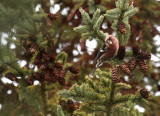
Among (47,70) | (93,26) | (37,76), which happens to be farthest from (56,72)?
(93,26)

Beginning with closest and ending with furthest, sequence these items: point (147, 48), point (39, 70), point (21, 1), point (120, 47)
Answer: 1. point (120, 47)
2. point (39, 70)
3. point (21, 1)
4. point (147, 48)

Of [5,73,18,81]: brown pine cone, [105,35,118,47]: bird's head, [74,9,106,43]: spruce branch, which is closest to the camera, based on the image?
[105,35,118,47]: bird's head

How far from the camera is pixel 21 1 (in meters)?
4.63

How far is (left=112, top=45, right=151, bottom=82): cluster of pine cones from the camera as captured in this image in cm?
346

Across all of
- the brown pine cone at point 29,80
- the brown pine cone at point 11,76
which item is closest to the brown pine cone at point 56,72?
the brown pine cone at point 29,80

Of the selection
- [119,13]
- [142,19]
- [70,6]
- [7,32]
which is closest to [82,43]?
[70,6]

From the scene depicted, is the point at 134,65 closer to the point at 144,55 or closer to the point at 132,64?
the point at 132,64

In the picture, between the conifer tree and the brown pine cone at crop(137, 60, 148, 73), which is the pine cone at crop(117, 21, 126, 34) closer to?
the conifer tree

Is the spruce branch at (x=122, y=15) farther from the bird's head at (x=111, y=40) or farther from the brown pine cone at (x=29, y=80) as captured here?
the brown pine cone at (x=29, y=80)

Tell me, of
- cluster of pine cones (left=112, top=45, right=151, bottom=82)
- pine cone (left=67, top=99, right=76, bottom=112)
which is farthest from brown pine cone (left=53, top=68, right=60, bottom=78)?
cluster of pine cones (left=112, top=45, right=151, bottom=82)

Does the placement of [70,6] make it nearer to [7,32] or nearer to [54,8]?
[54,8]

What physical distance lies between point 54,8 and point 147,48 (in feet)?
6.03

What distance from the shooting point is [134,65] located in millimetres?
3598

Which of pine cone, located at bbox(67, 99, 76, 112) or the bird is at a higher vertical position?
the bird
